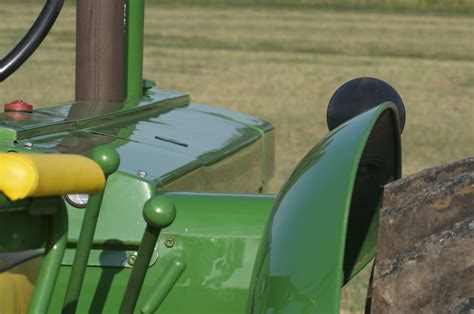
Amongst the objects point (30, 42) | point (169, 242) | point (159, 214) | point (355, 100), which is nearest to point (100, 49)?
point (30, 42)

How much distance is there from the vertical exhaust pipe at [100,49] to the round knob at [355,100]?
625 mm

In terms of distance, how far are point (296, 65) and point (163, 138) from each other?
1320 centimetres

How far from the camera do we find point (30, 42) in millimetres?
1997

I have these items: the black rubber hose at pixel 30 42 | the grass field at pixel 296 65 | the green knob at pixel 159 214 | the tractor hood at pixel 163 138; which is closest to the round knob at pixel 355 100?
the tractor hood at pixel 163 138

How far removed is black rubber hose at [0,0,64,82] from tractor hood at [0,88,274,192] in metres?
0.10

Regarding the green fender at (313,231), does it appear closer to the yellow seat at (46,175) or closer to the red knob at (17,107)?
the yellow seat at (46,175)

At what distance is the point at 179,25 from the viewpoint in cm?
2180

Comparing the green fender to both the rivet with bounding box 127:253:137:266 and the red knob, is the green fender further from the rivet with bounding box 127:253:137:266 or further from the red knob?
the red knob

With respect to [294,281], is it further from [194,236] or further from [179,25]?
[179,25]

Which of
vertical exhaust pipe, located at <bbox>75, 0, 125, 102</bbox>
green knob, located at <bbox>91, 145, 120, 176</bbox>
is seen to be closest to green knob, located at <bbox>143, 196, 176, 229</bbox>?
green knob, located at <bbox>91, 145, 120, 176</bbox>

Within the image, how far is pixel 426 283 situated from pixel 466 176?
25cm

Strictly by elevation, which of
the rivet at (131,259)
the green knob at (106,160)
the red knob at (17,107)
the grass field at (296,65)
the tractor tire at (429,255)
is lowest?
the grass field at (296,65)

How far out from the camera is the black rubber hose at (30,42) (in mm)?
1958

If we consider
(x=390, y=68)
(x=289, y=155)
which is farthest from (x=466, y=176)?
(x=390, y=68)
